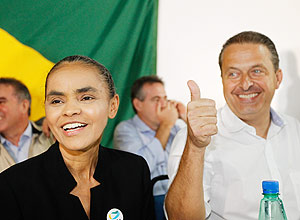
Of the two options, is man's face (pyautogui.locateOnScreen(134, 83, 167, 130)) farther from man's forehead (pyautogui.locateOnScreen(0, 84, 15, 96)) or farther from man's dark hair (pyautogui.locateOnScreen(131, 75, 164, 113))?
man's forehead (pyautogui.locateOnScreen(0, 84, 15, 96))

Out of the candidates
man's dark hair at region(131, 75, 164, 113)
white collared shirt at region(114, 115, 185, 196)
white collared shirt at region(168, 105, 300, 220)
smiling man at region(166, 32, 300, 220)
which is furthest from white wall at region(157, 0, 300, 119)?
white collared shirt at region(168, 105, 300, 220)

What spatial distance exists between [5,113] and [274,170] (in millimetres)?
1436

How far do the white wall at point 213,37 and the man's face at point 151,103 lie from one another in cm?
8

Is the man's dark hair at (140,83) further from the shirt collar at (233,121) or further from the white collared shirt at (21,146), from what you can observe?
the shirt collar at (233,121)

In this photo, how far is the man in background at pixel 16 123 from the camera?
214 cm

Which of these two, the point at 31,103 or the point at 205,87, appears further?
the point at 205,87

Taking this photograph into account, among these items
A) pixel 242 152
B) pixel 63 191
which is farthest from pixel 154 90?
pixel 63 191

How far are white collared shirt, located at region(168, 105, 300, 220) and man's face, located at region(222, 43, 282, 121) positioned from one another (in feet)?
0.19

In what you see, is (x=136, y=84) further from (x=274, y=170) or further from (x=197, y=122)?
(x=197, y=122)

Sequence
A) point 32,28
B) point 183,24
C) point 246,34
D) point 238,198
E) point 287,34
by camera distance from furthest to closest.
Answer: point 183,24 < point 287,34 < point 32,28 < point 246,34 < point 238,198

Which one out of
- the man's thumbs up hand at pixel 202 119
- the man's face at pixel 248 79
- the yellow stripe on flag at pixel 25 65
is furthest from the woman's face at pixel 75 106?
the yellow stripe on flag at pixel 25 65

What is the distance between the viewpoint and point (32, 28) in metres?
2.16

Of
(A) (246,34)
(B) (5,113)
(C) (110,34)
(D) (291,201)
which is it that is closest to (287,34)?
(A) (246,34)

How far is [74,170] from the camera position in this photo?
1.20 meters
